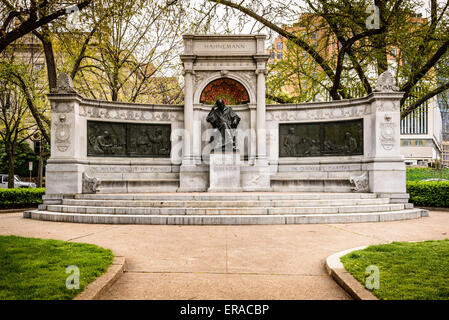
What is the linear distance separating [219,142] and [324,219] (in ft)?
25.2

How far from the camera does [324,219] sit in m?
9.39

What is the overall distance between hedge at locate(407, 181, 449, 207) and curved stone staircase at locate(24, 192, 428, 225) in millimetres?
2991

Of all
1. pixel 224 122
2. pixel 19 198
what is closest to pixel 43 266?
pixel 19 198

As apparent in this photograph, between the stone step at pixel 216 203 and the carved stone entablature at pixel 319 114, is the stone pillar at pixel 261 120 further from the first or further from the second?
the stone step at pixel 216 203

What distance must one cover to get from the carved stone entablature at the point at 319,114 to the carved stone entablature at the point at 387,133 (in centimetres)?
109

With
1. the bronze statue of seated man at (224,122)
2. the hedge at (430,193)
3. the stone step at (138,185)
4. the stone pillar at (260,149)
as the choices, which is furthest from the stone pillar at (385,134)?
the stone step at (138,185)

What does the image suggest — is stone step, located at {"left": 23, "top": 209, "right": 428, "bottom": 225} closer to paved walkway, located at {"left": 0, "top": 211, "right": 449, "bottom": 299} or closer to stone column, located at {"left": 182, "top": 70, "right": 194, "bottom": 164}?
paved walkway, located at {"left": 0, "top": 211, "right": 449, "bottom": 299}

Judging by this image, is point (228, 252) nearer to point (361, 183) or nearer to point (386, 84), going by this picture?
point (361, 183)

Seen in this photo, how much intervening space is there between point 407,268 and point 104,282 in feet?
12.6

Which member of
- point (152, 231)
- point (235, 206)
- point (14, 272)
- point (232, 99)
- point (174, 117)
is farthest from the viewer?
point (232, 99)

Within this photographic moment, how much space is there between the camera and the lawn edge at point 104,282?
11.8 feet
